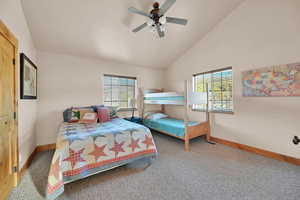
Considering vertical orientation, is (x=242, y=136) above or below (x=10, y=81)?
below

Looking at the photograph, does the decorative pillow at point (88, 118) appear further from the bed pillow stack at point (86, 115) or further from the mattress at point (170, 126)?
the mattress at point (170, 126)

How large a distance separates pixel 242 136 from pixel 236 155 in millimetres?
511

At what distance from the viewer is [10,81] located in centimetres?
156

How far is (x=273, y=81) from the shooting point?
2.25 metres

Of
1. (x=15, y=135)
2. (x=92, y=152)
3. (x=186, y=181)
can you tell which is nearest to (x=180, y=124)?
(x=186, y=181)

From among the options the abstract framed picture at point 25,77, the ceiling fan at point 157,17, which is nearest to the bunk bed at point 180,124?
the ceiling fan at point 157,17

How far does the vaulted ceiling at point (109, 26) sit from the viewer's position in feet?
6.94

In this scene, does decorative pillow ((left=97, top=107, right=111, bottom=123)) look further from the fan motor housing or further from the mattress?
the fan motor housing

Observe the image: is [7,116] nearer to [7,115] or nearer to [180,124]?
[7,115]

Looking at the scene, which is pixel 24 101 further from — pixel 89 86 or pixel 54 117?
pixel 89 86

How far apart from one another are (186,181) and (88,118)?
7.38ft

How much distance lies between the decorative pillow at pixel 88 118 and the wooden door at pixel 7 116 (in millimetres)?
1076

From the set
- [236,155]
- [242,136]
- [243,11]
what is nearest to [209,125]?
[242,136]

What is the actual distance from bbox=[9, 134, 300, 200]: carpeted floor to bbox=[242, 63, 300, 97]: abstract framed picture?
4.09 ft
